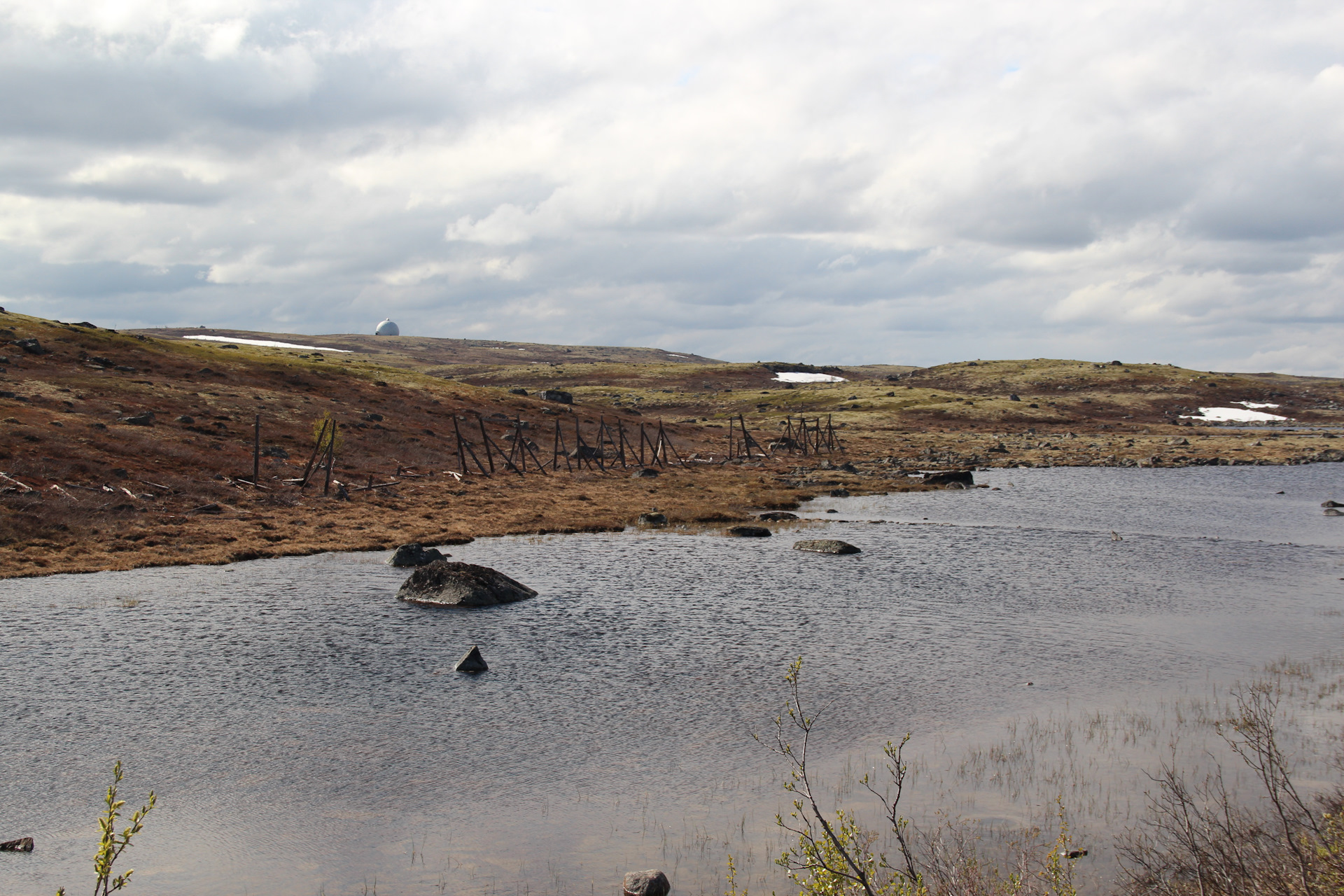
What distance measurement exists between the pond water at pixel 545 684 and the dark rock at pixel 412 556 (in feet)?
5.19

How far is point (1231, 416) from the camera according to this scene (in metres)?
161

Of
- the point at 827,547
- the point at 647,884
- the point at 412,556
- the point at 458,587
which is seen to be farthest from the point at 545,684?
the point at 827,547

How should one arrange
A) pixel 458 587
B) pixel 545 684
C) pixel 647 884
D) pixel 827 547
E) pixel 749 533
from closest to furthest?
1. pixel 647 884
2. pixel 545 684
3. pixel 458 587
4. pixel 827 547
5. pixel 749 533

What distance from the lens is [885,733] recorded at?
19812mm

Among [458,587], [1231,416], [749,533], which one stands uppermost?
[1231,416]

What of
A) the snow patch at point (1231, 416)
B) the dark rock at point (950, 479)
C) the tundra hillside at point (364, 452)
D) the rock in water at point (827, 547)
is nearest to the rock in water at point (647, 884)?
the rock in water at point (827, 547)

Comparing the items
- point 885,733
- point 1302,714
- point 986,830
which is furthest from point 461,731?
point 1302,714

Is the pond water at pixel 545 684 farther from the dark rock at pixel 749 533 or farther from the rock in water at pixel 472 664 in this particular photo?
the dark rock at pixel 749 533

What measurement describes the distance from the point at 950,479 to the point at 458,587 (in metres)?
52.8

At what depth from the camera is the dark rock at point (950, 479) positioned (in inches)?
2918

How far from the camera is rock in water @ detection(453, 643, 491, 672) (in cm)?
2462

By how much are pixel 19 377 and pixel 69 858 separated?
7637 centimetres

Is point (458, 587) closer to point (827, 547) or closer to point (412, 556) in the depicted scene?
point (412, 556)

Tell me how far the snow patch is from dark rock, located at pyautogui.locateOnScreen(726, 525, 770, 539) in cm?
13857
